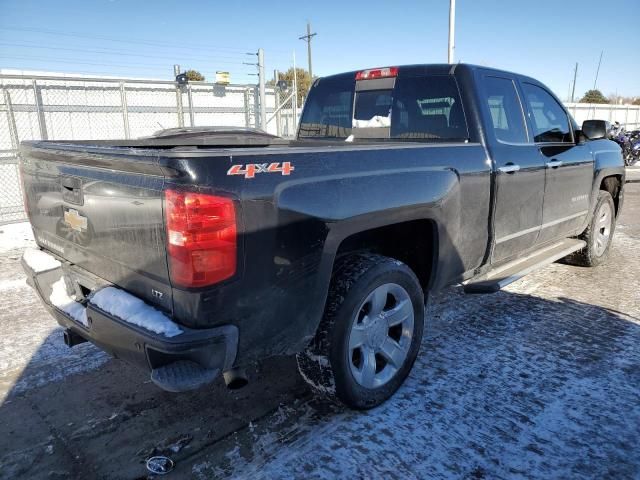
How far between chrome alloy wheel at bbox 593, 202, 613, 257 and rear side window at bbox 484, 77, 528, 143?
2.13m

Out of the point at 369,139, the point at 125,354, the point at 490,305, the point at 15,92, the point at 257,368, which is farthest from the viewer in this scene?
the point at 15,92

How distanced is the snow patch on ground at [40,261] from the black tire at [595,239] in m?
5.07

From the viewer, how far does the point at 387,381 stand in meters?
2.88

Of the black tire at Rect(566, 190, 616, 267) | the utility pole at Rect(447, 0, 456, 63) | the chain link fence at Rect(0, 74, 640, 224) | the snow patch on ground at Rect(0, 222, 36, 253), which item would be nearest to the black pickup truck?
the black tire at Rect(566, 190, 616, 267)

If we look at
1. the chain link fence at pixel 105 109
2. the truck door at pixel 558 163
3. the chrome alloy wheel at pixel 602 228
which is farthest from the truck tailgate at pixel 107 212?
the chain link fence at pixel 105 109

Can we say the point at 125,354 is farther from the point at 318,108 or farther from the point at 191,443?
the point at 318,108

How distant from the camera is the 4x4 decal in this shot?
6.61 feet

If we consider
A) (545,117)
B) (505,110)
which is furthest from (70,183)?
(545,117)

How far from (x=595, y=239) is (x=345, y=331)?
13.7 ft

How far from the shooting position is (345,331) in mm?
2588

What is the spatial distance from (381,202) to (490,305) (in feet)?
7.69

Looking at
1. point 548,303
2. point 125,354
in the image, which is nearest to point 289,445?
point 125,354

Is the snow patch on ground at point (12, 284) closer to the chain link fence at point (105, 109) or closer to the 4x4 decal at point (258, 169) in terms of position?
the chain link fence at point (105, 109)

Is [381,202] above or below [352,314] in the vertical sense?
above
